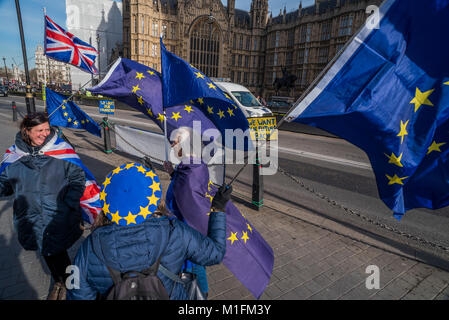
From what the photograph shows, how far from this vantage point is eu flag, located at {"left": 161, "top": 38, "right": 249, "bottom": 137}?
299cm

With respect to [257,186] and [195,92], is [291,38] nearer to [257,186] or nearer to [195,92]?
[257,186]

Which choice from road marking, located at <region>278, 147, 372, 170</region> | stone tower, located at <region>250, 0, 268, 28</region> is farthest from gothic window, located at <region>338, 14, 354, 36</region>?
road marking, located at <region>278, 147, 372, 170</region>

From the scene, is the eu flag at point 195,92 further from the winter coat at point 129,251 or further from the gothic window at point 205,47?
the gothic window at point 205,47

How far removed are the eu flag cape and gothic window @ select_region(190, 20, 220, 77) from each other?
56899 millimetres

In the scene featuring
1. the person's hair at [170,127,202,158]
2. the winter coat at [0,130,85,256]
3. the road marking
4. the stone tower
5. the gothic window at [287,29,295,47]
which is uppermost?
the stone tower

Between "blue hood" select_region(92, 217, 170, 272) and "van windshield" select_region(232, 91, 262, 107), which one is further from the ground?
"van windshield" select_region(232, 91, 262, 107)

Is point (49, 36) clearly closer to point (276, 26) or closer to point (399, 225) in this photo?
point (399, 225)

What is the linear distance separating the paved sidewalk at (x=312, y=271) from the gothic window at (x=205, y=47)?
55920 mm

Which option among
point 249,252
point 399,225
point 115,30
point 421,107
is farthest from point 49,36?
point 115,30

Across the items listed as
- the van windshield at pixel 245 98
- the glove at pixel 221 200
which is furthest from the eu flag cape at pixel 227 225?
the van windshield at pixel 245 98

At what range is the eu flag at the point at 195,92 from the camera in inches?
118

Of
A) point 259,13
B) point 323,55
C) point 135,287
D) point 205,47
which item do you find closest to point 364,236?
point 135,287

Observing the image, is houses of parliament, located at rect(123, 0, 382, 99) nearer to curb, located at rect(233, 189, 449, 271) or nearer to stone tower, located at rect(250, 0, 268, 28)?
stone tower, located at rect(250, 0, 268, 28)
